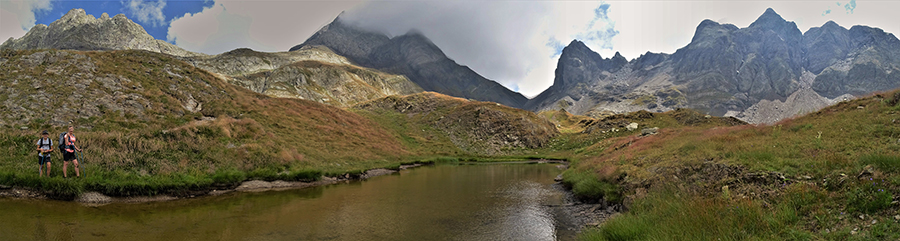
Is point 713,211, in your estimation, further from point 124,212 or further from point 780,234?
point 124,212

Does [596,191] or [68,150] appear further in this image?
[596,191]

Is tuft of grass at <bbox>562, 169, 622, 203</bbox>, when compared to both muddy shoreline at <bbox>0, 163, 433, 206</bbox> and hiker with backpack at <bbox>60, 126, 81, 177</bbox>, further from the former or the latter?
hiker with backpack at <bbox>60, 126, 81, 177</bbox>

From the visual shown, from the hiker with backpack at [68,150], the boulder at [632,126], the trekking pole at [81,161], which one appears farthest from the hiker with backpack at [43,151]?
the boulder at [632,126]

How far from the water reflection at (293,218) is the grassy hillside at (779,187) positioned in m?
4.31

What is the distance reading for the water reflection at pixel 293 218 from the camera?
13281 mm

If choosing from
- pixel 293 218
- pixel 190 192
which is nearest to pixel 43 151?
pixel 190 192

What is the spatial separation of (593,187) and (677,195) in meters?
9.33

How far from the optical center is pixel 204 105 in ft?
125

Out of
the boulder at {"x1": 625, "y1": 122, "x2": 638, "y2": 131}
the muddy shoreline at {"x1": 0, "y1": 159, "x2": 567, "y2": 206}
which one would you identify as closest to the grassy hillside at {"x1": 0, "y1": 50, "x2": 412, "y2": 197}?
the muddy shoreline at {"x1": 0, "y1": 159, "x2": 567, "y2": 206}

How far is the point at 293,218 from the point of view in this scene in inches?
657

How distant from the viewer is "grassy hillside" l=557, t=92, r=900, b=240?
7.54 meters

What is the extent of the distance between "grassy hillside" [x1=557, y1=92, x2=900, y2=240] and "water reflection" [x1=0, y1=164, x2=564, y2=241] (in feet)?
14.1

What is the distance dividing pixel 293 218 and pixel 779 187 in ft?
62.3

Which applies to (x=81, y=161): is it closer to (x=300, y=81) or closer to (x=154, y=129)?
(x=154, y=129)
